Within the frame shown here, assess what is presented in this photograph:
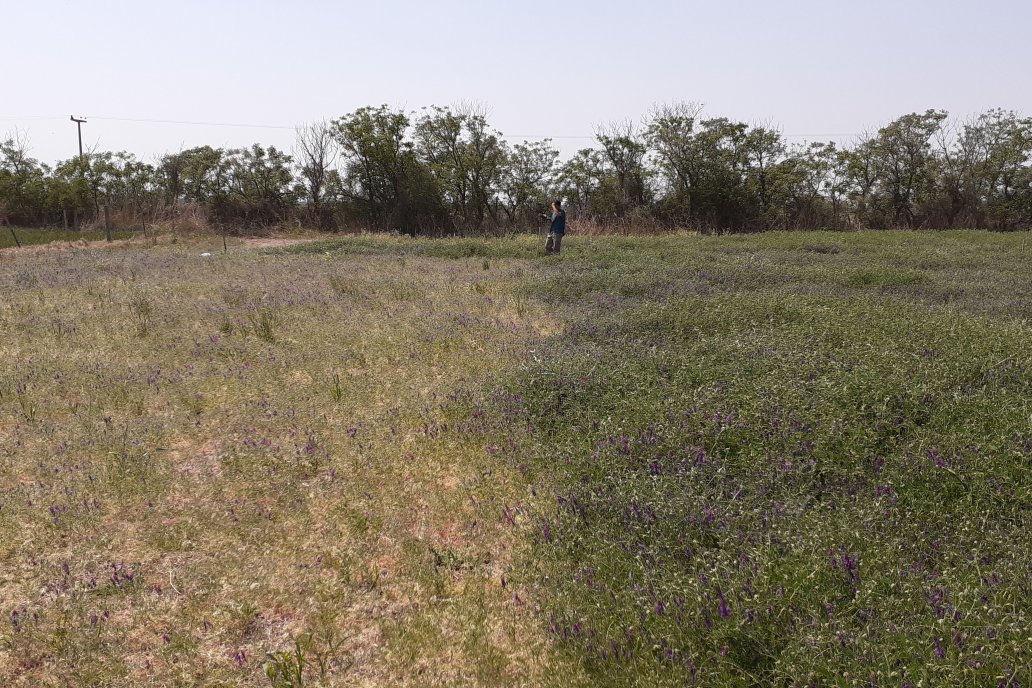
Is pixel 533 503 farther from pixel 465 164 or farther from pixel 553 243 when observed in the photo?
pixel 465 164

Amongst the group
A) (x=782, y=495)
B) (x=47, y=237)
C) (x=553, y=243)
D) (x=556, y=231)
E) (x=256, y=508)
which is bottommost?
(x=256, y=508)

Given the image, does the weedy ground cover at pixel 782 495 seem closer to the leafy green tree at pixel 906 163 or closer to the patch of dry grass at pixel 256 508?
the patch of dry grass at pixel 256 508

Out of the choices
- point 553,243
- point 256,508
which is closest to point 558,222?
point 553,243

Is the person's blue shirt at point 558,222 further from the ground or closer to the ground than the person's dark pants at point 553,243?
further from the ground

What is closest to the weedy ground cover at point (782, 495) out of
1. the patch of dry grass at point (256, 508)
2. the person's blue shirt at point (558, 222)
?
the patch of dry grass at point (256, 508)

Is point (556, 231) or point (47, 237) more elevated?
point (47, 237)

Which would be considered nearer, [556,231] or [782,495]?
[782,495]

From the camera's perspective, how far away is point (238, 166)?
146 ft

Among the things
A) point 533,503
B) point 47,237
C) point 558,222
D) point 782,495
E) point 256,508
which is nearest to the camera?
point 782,495

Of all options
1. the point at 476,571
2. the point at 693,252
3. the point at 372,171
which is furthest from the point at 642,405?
the point at 372,171

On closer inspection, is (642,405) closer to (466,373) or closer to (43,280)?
(466,373)

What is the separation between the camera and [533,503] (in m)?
5.03

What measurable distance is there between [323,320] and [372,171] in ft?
119

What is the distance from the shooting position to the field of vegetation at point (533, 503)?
10.9 feet
